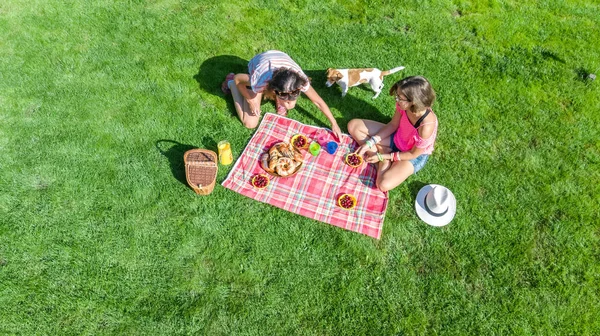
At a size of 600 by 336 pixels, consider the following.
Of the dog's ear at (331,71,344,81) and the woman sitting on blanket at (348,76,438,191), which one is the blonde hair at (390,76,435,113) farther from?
the dog's ear at (331,71,344,81)

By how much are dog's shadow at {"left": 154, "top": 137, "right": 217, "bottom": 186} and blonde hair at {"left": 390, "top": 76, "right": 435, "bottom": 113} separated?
2823 mm

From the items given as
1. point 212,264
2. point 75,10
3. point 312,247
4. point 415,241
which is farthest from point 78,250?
point 75,10

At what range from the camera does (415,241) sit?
4.57 meters

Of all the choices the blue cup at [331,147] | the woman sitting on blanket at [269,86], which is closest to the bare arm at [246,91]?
the woman sitting on blanket at [269,86]

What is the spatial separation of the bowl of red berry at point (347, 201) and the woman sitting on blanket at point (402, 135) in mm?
449

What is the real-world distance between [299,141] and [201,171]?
58.5 inches

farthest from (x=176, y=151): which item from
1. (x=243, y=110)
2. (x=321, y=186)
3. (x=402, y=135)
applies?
(x=402, y=135)

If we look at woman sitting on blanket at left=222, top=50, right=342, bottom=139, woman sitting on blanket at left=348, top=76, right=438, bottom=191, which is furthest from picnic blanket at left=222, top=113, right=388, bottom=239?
Answer: woman sitting on blanket at left=222, top=50, right=342, bottom=139

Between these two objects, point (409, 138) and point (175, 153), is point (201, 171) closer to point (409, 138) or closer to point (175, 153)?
point (175, 153)

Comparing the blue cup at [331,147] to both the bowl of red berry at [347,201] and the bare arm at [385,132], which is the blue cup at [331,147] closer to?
the bare arm at [385,132]

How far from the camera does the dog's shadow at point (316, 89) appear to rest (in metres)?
5.66

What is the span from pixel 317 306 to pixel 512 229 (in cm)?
279

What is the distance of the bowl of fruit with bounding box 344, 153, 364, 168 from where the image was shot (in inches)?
197

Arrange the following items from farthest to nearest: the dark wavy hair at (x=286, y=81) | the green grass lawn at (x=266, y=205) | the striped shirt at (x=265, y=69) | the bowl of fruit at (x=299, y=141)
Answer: the bowl of fruit at (x=299, y=141) < the striped shirt at (x=265, y=69) < the dark wavy hair at (x=286, y=81) < the green grass lawn at (x=266, y=205)
